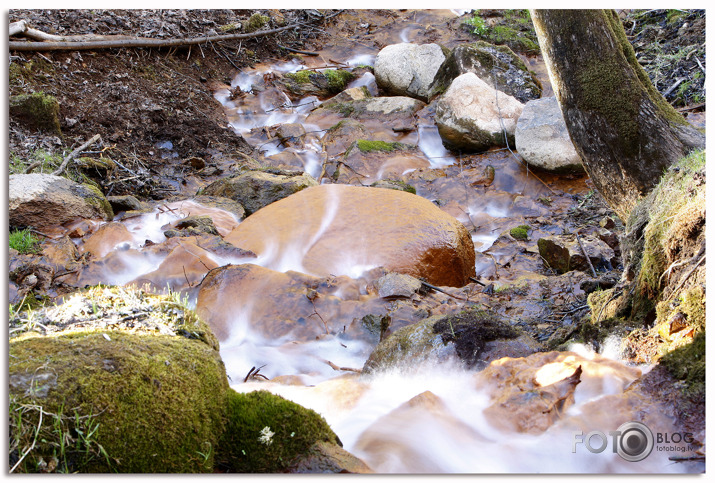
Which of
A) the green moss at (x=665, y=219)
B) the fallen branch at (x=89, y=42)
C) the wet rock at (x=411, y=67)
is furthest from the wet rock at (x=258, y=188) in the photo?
the wet rock at (x=411, y=67)

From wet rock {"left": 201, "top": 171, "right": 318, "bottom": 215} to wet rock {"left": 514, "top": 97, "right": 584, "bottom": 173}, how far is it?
127 inches

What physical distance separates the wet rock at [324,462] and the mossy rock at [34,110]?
704 centimetres

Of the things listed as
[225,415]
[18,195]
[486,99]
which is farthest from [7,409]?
[486,99]

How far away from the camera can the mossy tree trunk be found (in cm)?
402

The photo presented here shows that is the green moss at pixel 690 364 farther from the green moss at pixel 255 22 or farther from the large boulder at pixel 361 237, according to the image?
the green moss at pixel 255 22

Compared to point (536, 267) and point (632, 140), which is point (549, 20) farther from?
point (536, 267)

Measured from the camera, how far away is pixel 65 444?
1.66m

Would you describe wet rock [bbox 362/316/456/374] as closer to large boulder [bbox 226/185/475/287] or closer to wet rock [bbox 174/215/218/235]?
large boulder [bbox 226/185/475/287]

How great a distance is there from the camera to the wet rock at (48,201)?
5.56 metres

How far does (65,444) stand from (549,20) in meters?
3.97

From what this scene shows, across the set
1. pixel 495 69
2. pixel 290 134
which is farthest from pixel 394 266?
pixel 495 69

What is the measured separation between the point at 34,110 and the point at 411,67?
6.51m

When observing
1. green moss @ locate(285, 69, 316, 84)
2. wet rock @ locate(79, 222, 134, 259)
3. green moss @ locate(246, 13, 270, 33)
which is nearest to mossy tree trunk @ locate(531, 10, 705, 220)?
wet rock @ locate(79, 222, 134, 259)

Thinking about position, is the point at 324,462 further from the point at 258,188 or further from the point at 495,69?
the point at 495,69
